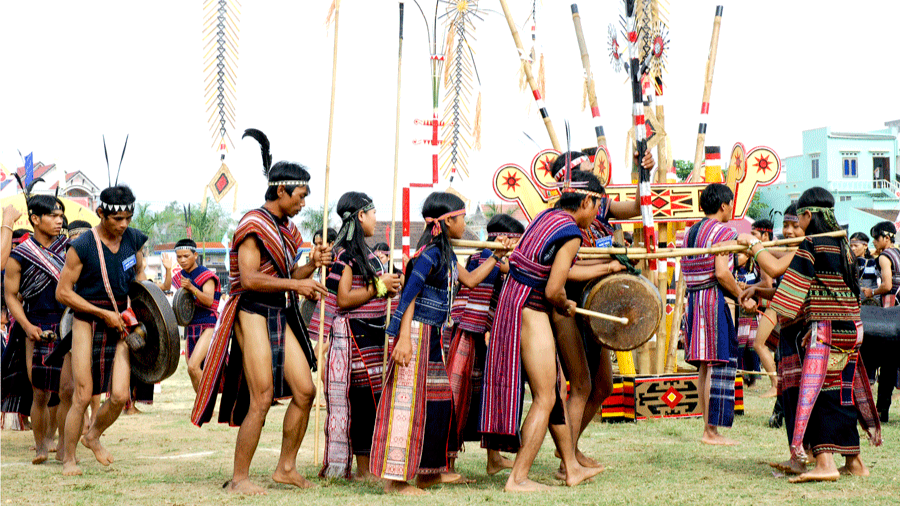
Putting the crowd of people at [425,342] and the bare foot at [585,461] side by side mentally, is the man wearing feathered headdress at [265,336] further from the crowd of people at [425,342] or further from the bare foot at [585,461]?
the bare foot at [585,461]

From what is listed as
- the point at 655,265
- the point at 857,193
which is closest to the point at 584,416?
the point at 655,265

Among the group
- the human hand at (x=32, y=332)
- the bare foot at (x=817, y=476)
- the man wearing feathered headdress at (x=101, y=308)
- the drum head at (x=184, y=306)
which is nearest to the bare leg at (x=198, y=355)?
the drum head at (x=184, y=306)

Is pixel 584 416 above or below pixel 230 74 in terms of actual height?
below

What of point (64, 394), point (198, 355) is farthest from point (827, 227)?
point (198, 355)

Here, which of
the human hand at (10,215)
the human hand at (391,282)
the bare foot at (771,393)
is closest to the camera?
the human hand at (391,282)

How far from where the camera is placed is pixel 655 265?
8.38m

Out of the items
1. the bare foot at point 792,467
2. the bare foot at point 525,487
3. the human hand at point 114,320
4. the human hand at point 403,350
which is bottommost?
the bare foot at point 525,487

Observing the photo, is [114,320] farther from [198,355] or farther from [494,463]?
[198,355]

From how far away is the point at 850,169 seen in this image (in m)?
42.3

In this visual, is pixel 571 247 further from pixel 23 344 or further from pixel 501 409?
pixel 23 344

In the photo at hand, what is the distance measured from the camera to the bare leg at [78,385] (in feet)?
19.5

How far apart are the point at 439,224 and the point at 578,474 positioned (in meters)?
1.69

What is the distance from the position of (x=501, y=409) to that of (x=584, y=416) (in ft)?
2.74

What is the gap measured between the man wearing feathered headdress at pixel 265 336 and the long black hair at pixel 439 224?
1.91ft
